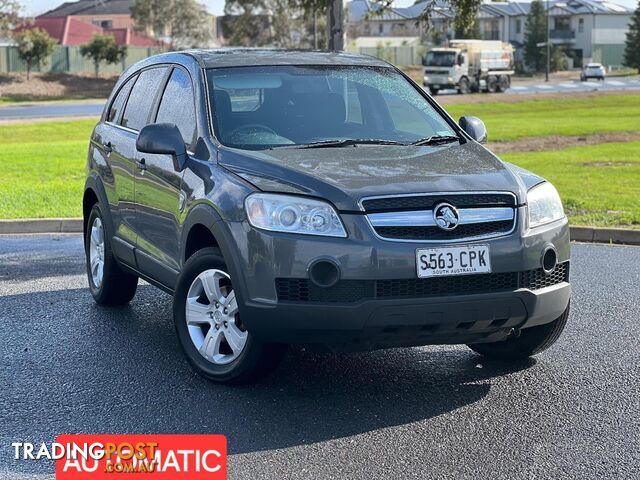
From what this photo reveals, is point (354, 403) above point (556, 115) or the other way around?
above

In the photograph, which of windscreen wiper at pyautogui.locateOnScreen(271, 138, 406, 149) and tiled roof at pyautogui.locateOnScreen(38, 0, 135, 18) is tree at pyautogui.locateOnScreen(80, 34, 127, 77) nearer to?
tiled roof at pyautogui.locateOnScreen(38, 0, 135, 18)

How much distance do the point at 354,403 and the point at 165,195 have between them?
6.03 ft

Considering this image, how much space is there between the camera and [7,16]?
67625mm

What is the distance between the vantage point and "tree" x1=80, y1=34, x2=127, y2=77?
73438mm

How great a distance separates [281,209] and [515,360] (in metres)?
1.91

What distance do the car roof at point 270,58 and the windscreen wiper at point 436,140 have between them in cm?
Result: 85

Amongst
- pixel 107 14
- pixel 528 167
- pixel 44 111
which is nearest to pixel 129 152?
pixel 528 167

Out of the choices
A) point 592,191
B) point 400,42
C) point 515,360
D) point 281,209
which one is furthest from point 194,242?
point 400,42


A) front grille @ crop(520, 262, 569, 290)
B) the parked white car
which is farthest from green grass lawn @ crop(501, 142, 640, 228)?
the parked white car

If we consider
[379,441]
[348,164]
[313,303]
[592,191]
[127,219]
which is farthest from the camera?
[592,191]

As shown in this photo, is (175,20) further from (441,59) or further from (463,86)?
(463,86)

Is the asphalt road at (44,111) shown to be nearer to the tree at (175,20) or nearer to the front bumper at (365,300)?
the front bumper at (365,300)

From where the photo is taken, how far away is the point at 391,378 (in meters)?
6.49

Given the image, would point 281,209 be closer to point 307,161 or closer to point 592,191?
point 307,161
